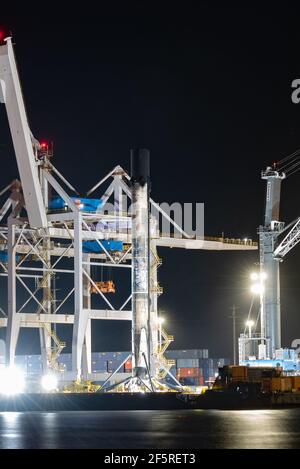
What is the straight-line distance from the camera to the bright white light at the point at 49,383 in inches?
3086

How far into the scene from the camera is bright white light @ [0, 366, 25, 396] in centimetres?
7706

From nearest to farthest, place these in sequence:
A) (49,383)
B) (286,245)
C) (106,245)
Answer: (49,383)
(286,245)
(106,245)

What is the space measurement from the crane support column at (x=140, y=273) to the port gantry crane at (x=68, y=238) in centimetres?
9

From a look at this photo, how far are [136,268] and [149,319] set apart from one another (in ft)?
10.5

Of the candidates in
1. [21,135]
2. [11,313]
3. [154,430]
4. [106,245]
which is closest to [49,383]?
[11,313]

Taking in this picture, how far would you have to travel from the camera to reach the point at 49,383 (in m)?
78.9

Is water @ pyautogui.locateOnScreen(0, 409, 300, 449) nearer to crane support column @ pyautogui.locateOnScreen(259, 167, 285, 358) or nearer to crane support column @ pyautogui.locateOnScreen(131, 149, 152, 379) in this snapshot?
crane support column @ pyautogui.locateOnScreen(131, 149, 152, 379)

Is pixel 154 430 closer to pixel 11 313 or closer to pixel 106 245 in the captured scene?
pixel 11 313

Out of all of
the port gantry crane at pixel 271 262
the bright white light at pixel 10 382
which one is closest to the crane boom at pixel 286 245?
the port gantry crane at pixel 271 262

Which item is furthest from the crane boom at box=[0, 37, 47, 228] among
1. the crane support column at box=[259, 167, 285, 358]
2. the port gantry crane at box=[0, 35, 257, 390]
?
the crane support column at box=[259, 167, 285, 358]

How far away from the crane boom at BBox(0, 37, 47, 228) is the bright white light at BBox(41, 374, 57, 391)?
10160mm

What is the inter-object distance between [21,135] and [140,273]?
44.2 feet

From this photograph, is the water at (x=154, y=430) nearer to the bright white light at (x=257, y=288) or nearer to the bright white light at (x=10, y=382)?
the bright white light at (x=10, y=382)

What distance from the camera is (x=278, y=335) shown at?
3246 inches
